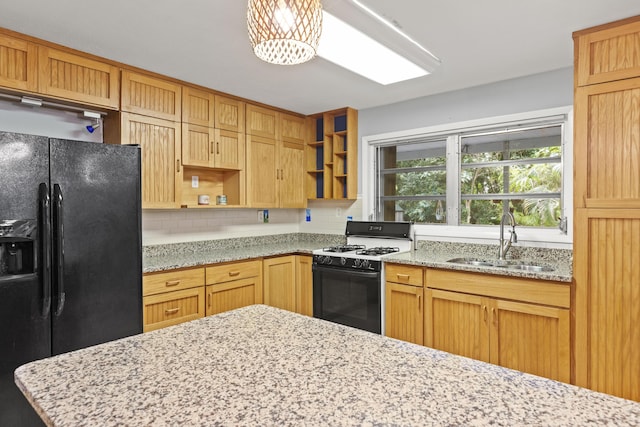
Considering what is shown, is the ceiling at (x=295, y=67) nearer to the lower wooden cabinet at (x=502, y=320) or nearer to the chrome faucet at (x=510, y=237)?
the chrome faucet at (x=510, y=237)

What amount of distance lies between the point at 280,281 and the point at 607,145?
2688 mm

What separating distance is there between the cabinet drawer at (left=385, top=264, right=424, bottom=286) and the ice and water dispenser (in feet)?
7.60

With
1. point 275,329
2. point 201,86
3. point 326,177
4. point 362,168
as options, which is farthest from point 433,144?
point 275,329

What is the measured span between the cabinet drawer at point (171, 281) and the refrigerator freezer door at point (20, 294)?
68cm

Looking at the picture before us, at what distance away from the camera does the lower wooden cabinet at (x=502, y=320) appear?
2.32 m

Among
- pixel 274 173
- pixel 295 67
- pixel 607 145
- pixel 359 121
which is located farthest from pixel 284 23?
pixel 359 121

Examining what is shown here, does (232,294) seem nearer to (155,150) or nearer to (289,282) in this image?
(289,282)

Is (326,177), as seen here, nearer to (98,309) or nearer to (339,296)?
(339,296)

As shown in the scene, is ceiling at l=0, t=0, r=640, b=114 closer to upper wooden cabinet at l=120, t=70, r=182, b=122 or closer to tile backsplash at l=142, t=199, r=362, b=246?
upper wooden cabinet at l=120, t=70, r=182, b=122

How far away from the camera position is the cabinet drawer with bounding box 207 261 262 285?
120 inches

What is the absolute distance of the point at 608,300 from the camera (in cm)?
215

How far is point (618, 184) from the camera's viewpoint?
6.99 ft

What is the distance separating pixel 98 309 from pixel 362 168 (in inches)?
106

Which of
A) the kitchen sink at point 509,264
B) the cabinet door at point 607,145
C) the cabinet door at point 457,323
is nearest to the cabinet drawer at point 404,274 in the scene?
the cabinet door at point 457,323
